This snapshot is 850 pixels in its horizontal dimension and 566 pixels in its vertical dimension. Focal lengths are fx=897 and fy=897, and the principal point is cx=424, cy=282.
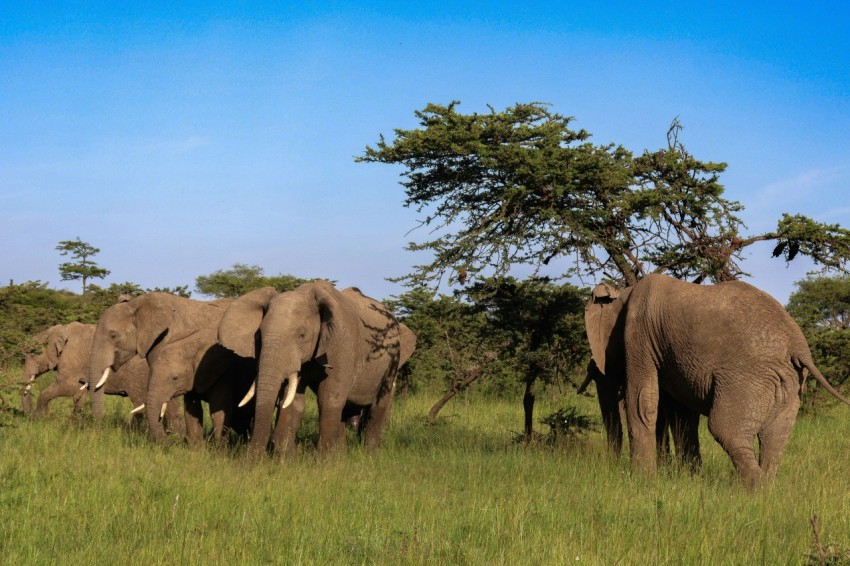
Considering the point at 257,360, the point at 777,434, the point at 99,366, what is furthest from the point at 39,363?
the point at 777,434

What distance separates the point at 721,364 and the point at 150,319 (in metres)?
8.44

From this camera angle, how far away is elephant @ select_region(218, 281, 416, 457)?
10.6 m

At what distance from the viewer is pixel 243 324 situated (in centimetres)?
1130

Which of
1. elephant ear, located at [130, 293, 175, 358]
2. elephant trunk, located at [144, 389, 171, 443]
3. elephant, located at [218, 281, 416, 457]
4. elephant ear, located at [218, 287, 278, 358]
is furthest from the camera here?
elephant ear, located at [130, 293, 175, 358]

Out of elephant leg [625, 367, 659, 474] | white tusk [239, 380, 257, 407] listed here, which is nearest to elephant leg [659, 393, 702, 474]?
elephant leg [625, 367, 659, 474]

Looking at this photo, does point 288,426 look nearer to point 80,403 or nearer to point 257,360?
point 257,360

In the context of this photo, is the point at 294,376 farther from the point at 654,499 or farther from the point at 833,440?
the point at 833,440

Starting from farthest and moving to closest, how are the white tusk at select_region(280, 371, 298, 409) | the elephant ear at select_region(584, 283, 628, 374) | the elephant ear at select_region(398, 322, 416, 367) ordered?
the elephant ear at select_region(398, 322, 416, 367)
the elephant ear at select_region(584, 283, 628, 374)
the white tusk at select_region(280, 371, 298, 409)

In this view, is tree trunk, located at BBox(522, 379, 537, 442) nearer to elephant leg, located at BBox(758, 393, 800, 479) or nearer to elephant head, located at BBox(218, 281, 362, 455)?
elephant head, located at BBox(218, 281, 362, 455)

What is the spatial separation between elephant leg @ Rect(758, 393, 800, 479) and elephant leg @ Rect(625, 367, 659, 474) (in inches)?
49.9

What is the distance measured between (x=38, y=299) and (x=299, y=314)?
2586 centimetres

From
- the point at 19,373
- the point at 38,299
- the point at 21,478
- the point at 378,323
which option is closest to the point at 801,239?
the point at 378,323

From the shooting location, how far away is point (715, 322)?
31.3 ft

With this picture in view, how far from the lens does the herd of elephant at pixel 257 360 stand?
35.7 feet
